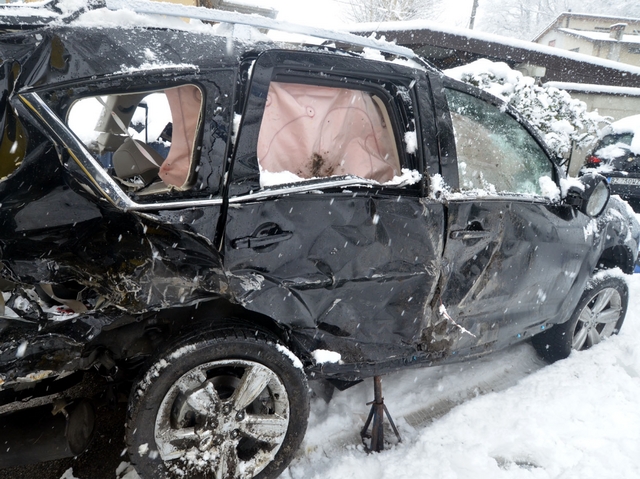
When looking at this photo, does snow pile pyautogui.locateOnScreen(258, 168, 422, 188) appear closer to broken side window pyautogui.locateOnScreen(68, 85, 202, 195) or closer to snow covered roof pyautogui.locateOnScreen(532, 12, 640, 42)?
broken side window pyautogui.locateOnScreen(68, 85, 202, 195)

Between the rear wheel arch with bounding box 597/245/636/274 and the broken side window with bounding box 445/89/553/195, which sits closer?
the broken side window with bounding box 445/89/553/195

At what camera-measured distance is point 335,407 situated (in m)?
2.89

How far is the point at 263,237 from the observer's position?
1.93 meters

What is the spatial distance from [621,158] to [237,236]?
959cm

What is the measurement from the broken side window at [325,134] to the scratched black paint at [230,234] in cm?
11

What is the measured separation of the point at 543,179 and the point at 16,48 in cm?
293

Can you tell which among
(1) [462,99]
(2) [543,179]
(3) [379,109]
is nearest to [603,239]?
(2) [543,179]

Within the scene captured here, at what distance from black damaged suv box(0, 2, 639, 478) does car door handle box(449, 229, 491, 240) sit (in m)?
0.01

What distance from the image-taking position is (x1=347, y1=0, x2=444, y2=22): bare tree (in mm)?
26266

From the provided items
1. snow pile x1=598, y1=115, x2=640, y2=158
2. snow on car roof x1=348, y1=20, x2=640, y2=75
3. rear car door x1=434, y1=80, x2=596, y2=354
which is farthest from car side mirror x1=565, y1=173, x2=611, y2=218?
snow on car roof x1=348, y1=20, x2=640, y2=75

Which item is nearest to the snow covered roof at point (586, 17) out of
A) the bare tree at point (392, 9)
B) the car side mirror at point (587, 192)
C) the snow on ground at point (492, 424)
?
the bare tree at point (392, 9)

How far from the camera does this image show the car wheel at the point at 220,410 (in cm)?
193

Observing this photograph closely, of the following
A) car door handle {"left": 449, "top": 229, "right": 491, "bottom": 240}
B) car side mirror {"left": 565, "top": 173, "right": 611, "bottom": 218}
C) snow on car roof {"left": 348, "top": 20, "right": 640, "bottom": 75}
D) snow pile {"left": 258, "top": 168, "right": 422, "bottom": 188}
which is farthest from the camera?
snow on car roof {"left": 348, "top": 20, "right": 640, "bottom": 75}

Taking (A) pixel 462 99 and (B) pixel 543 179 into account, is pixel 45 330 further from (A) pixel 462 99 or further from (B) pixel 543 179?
(B) pixel 543 179
